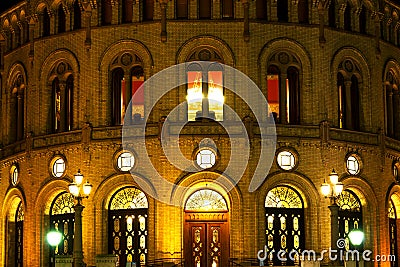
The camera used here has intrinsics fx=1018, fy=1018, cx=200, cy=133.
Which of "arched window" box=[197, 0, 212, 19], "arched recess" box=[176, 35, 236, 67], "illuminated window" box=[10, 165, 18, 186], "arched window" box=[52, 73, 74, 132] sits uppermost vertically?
"arched window" box=[197, 0, 212, 19]

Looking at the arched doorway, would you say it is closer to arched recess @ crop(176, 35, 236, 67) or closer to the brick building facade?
the brick building facade

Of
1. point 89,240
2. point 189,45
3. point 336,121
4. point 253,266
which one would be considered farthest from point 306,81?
point 89,240

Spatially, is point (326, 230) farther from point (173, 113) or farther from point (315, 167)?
point (173, 113)

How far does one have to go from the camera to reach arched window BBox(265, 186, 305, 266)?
50.2 meters

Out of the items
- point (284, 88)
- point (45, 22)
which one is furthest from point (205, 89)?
point (45, 22)

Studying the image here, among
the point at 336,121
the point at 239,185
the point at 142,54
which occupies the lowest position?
the point at 239,185

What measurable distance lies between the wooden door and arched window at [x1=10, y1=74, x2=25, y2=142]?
1204cm

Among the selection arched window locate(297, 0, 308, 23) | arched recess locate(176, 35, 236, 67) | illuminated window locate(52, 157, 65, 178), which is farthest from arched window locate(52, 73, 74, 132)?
arched window locate(297, 0, 308, 23)

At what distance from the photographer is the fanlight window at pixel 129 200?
1988 inches

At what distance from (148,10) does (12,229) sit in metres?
14.3

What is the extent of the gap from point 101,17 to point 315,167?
13.4 metres

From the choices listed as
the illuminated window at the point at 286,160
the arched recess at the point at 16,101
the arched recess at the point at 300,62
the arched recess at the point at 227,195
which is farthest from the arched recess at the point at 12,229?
the arched recess at the point at 300,62

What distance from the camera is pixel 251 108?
50.5 m

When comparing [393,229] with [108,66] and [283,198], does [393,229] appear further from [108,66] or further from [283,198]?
[108,66]
